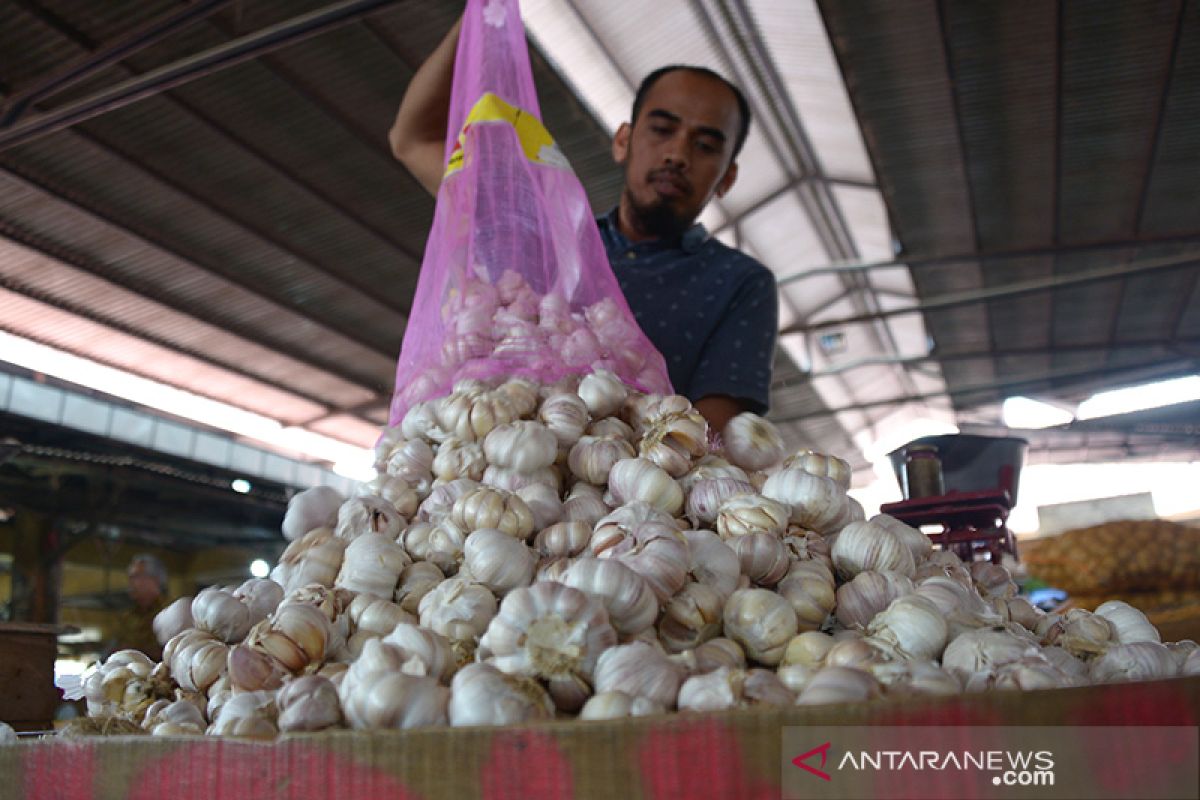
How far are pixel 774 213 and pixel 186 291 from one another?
5287 mm

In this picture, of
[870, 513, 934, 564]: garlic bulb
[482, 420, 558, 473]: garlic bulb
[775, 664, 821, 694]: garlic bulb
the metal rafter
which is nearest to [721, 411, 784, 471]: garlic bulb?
[870, 513, 934, 564]: garlic bulb

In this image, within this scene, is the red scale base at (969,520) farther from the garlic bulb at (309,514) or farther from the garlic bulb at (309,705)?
the garlic bulb at (309,705)

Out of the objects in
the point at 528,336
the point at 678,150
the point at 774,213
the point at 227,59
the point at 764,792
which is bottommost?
the point at 764,792

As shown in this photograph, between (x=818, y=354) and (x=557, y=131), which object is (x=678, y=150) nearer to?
(x=557, y=131)

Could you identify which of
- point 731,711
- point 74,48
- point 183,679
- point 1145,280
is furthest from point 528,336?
point 1145,280

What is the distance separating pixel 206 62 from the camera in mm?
3270

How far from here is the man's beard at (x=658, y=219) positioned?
1.98m

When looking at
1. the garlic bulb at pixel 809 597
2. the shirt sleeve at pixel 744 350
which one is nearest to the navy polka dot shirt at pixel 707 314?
the shirt sleeve at pixel 744 350

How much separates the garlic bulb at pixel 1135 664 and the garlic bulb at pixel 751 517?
36 centimetres

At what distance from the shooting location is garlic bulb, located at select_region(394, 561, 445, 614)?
102 cm

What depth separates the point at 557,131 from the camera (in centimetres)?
604

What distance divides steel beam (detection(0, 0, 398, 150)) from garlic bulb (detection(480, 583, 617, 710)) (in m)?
2.22

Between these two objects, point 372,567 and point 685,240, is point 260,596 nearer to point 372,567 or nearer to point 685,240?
point 372,567

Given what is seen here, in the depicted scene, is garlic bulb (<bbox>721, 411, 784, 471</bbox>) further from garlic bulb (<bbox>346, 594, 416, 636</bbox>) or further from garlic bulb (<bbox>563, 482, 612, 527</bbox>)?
garlic bulb (<bbox>346, 594, 416, 636</bbox>)
